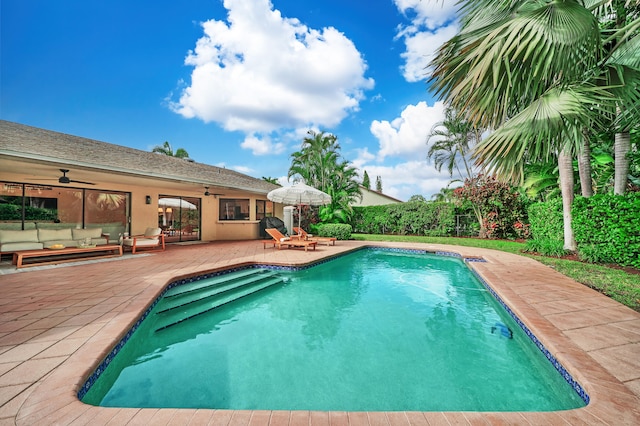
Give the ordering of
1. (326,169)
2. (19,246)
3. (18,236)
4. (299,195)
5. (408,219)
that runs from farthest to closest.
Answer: (326,169) < (408,219) < (299,195) < (18,236) < (19,246)

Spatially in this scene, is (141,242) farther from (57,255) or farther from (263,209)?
(263,209)

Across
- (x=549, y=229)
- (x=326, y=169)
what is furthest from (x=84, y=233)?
(x=549, y=229)

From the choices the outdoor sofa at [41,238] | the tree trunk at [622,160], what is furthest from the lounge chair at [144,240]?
the tree trunk at [622,160]

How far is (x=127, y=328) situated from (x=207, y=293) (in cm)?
262

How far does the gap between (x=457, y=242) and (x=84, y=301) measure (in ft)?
49.2

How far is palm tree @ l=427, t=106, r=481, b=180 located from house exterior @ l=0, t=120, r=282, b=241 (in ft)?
47.8

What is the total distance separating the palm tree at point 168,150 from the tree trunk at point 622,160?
112 ft

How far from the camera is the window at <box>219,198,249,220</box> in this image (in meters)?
16.0

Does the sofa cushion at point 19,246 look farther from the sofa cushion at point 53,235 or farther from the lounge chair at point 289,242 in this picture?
the lounge chair at point 289,242

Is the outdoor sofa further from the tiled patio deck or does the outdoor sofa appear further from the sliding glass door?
the sliding glass door

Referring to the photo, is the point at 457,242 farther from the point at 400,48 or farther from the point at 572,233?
the point at 400,48

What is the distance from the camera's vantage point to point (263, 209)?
→ 1764 cm

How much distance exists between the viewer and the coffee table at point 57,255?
7475mm

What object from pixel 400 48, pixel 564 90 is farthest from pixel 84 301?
pixel 400 48
